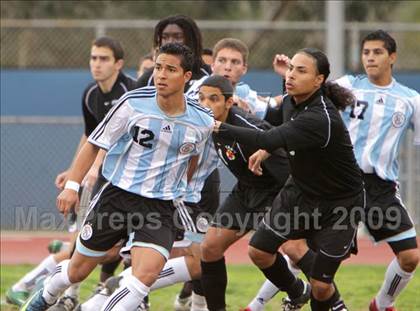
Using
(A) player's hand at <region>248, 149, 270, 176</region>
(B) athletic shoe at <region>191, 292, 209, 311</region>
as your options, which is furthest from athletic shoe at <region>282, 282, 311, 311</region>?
(A) player's hand at <region>248, 149, 270, 176</region>

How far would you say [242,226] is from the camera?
8664 millimetres

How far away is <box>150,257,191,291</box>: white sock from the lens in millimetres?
8516

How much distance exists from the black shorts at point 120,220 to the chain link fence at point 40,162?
894 centimetres

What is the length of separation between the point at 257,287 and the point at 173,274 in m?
2.48

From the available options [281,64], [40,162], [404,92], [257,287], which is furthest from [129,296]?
[40,162]

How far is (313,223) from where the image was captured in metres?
7.98

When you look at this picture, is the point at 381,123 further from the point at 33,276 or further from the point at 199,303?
the point at 33,276

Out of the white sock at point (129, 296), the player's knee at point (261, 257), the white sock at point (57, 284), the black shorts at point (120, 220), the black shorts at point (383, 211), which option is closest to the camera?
the white sock at point (129, 296)

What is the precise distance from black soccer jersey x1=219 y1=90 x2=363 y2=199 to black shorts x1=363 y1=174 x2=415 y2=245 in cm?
91

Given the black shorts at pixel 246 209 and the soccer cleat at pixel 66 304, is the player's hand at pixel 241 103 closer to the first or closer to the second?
the black shorts at pixel 246 209

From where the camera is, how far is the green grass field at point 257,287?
382 inches

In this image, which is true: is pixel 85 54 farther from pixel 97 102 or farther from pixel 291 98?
pixel 291 98

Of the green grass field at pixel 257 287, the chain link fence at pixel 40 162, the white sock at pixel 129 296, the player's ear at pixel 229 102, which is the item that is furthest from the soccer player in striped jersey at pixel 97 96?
the chain link fence at pixel 40 162

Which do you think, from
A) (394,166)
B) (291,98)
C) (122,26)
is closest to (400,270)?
(394,166)
